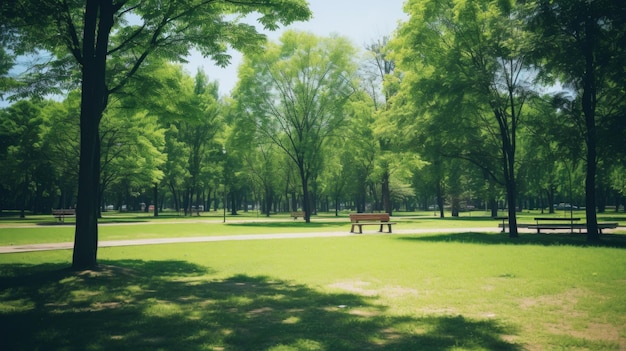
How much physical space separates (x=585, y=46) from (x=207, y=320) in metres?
18.8

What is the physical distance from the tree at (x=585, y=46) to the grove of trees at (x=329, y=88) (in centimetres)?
6

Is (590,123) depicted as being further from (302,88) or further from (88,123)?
(302,88)

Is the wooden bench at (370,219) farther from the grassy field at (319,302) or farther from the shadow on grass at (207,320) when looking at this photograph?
the shadow on grass at (207,320)

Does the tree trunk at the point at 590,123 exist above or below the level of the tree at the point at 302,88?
below

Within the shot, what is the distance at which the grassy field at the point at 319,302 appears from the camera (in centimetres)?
511

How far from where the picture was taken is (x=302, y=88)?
3784cm

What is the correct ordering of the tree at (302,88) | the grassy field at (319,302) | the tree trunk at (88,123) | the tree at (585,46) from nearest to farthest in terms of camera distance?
the grassy field at (319,302) → the tree trunk at (88,123) → the tree at (585,46) → the tree at (302,88)

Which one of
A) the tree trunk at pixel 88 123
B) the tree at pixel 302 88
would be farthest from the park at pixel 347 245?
the tree at pixel 302 88

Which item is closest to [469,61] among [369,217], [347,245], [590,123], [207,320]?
[590,123]

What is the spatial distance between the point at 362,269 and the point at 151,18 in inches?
343

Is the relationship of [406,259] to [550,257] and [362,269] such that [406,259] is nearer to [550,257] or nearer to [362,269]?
[362,269]

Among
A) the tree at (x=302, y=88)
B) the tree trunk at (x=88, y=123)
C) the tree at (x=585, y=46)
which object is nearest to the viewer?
the tree trunk at (x=88, y=123)

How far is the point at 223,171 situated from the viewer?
Result: 58688mm

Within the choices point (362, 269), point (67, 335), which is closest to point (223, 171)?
point (362, 269)
